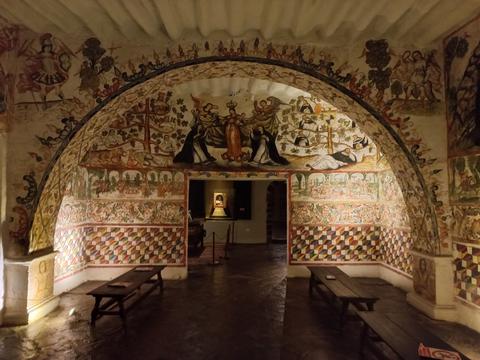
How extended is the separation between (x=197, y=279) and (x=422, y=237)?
443 centimetres

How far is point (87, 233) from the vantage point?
718 cm

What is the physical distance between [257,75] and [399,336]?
13.3ft

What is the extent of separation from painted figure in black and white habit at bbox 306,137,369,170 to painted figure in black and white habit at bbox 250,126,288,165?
725mm

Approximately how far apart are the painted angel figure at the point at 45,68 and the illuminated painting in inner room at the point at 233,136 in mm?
2318

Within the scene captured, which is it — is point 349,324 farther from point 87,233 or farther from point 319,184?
point 87,233

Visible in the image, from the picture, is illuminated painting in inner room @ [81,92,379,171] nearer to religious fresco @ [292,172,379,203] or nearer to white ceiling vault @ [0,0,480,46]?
religious fresco @ [292,172,379,203]

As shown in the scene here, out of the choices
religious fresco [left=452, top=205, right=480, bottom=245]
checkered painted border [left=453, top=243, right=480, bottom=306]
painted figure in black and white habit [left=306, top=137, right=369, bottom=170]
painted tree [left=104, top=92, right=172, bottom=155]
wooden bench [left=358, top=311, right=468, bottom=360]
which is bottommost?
wooden bench [left=358, top=311, right=468, bottom=360]

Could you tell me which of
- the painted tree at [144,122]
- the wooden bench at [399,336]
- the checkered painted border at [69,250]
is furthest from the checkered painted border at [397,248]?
the checkered painted border at [69,250]

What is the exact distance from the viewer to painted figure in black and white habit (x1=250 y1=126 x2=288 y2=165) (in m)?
7.51

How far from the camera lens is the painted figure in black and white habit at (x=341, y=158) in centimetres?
754

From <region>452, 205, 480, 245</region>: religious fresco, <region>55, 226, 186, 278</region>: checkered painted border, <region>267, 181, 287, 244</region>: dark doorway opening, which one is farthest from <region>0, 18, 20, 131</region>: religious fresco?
<region>267, 181, 287, 244</region>: dark doorway opening

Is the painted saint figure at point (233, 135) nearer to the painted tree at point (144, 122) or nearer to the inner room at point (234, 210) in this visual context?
the painted tree at point (144, 122)

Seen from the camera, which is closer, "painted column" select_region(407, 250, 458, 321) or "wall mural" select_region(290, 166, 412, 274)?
"painted column" select_region(407, 250, 458, 321)

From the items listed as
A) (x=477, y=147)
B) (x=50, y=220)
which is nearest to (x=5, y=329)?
(x=50, y=220)
